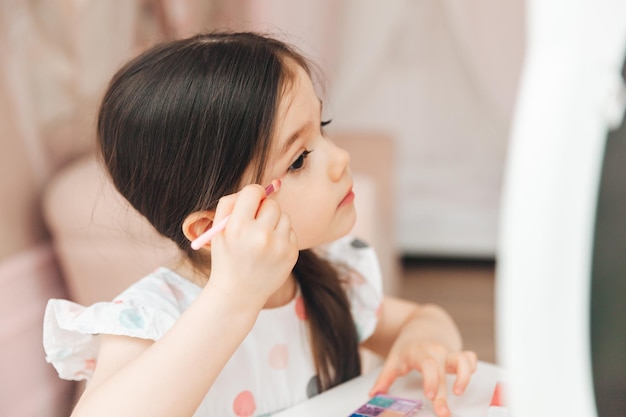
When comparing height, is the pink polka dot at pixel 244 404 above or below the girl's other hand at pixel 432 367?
below

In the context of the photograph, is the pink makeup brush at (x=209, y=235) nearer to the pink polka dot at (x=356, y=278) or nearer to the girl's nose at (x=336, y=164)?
the girl's nose at (x=336, y=164)

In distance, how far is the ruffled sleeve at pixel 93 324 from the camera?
668mm

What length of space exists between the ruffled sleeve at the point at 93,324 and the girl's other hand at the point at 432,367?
23 cm

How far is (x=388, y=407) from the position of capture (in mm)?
677

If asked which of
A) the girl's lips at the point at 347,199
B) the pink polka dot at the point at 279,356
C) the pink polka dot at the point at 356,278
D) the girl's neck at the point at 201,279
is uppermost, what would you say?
the girl's lips at the point at 347,199

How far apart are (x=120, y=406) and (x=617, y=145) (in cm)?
41

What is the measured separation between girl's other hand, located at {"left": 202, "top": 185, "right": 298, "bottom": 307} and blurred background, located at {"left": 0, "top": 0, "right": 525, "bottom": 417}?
2.23ft

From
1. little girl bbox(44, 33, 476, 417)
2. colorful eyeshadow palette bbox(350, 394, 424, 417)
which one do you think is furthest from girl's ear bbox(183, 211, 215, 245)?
colorful eyeshadow palette bbox(350, 394, 424, 417)

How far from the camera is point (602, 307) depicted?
41cm

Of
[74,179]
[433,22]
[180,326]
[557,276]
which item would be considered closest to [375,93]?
[433,22]

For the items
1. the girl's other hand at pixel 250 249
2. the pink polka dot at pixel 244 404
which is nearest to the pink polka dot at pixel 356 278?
the pink polka dot at pixel 244 404

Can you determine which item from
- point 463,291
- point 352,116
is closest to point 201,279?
point 463,291

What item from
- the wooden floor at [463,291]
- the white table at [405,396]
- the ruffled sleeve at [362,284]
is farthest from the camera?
the wooden floor at [463,291]

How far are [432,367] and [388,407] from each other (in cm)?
8
